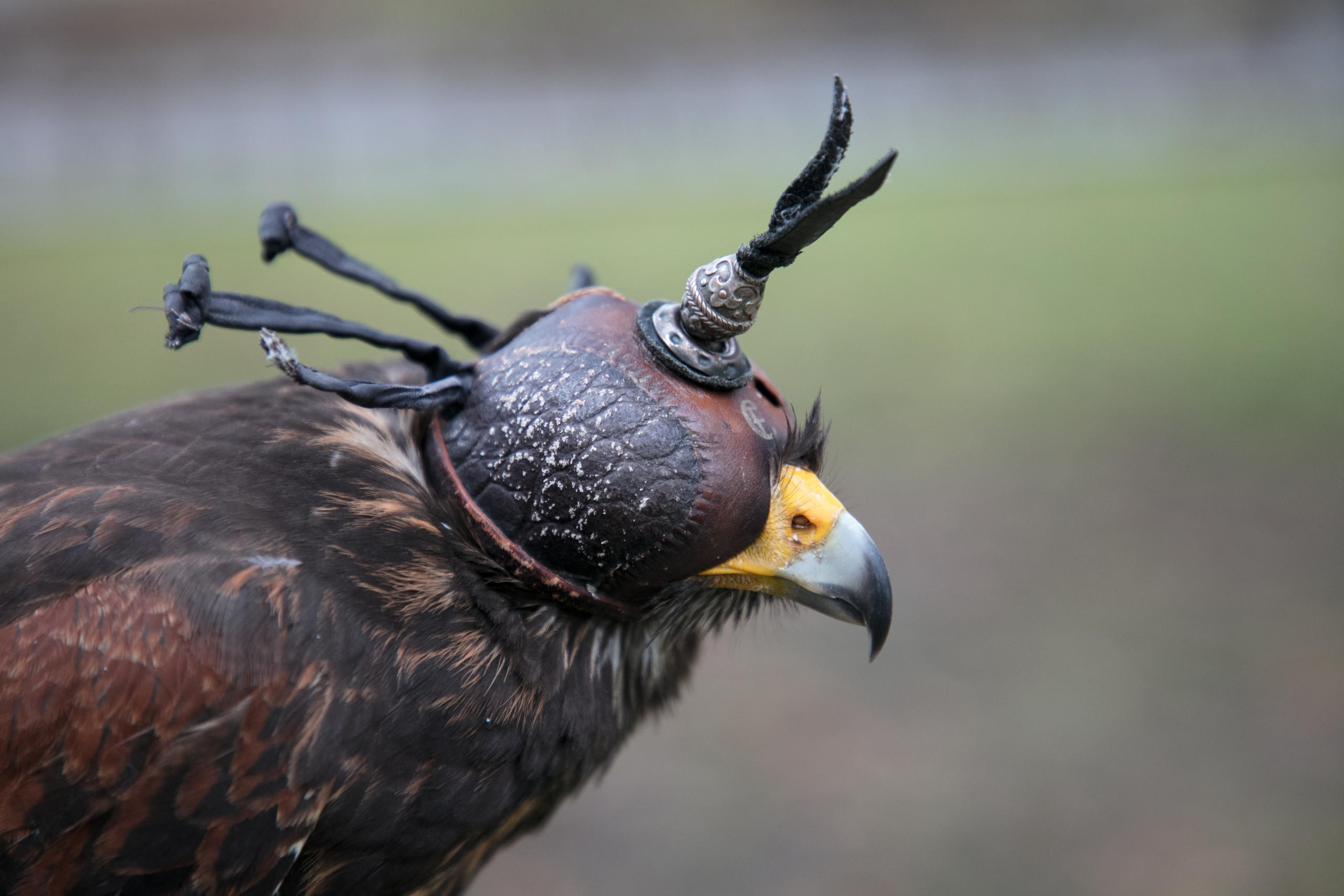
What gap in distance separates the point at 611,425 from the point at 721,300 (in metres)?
0.26

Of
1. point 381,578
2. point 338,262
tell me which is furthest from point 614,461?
point 338,262

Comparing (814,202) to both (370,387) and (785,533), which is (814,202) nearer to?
(785,533)

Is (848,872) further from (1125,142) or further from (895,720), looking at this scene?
(1125,142)

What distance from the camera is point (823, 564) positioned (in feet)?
5.29

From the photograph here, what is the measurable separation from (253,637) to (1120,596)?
4.66m

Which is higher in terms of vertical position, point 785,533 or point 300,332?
point 300,332

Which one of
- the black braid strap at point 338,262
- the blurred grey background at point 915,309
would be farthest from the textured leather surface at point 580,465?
the blurred grey background at point 915,309

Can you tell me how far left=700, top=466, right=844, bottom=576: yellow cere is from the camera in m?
1.62

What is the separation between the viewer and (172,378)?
7.59m

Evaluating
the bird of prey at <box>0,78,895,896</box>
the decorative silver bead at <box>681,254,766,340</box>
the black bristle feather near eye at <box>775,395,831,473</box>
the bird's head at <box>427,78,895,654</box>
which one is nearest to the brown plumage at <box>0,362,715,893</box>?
the bird of prey at <box>0,78,895,896</box>

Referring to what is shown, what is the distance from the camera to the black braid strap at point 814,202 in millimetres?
1320

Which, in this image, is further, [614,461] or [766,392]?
[766,392]

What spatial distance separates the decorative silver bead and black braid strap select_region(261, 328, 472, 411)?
16.4 inches

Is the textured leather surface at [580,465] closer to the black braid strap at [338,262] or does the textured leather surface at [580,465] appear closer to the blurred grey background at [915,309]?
the black braid strap at [338,262]
